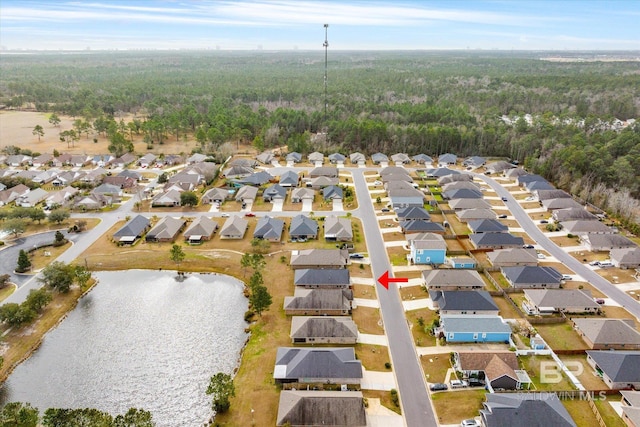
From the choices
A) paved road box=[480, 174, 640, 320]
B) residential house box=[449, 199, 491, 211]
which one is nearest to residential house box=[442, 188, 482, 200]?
residential house box=[449, 199, 491, 211]

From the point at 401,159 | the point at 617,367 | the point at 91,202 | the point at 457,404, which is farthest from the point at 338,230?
the point at 401,159

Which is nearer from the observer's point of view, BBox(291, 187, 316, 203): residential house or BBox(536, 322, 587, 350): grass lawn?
BBox(536, 322, 587, 350): grass lawn

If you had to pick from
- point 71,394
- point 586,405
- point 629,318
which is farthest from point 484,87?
point 71,394

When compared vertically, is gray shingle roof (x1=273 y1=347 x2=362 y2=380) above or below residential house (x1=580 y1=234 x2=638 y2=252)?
above

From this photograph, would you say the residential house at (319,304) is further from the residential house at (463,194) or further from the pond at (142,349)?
the residential house at (463,194)

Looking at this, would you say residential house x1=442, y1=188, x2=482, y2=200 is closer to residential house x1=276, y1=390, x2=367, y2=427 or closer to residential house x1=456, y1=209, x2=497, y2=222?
residential house x1=456, y1=209, x2=497, y2=222
